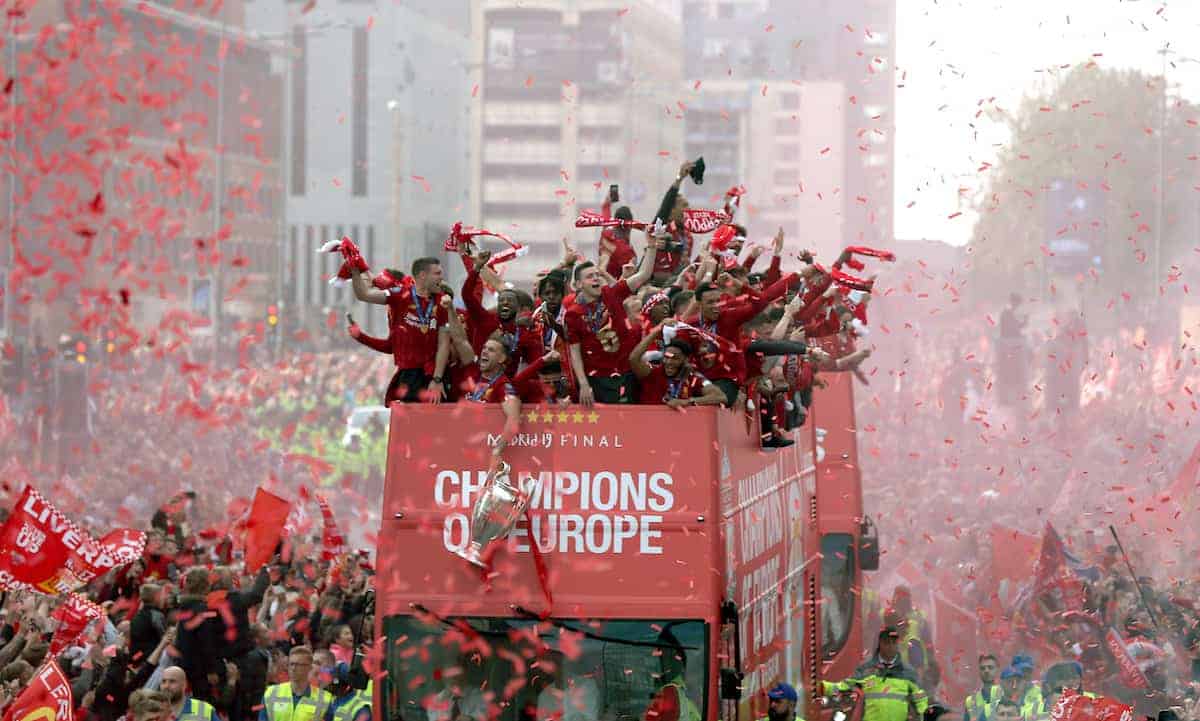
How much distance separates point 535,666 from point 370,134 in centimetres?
13125

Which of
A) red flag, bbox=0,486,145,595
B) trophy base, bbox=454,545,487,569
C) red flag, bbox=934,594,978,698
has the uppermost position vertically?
trophy base, bbox=454,545,487,569

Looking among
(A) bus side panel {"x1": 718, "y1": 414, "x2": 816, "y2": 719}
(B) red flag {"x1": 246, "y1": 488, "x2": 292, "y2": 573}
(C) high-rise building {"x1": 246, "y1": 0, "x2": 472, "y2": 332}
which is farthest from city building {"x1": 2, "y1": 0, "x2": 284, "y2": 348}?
(A) bus side panel {"x1": 718, "y1": 414, "x2": 816, "y2": 719}

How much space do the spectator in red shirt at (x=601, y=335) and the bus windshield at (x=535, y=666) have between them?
1.83 m

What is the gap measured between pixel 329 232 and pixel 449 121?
20.7 m

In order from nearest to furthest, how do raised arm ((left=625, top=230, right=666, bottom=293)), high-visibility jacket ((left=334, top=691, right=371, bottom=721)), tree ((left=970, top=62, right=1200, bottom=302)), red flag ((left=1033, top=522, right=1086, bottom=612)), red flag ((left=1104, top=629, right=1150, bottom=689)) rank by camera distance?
high-visibility jacket ((left=334, top=691, right=371, bottom=721)) → raised arm ((left=625, top=230, right=666, bottom=293)) → red flag ((left=1104, top=629, right=1150, bottom=689)) → red flag ((left=1033, top=522, right=1086, bottom=612)) → tree ((left=970, top=62, right=1200, bottom=302))

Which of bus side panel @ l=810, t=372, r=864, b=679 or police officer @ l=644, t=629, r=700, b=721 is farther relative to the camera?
bus side panel @ l=810, t=372, r=864, b=679

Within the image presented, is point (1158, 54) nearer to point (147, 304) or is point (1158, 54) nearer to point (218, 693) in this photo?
point (218, 693)

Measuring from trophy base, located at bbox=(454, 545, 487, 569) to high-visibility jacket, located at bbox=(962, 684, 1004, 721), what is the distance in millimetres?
4766

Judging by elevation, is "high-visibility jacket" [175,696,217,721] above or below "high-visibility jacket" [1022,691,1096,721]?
above

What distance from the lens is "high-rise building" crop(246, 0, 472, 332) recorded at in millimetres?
114312

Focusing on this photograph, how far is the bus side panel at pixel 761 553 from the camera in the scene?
498 inches

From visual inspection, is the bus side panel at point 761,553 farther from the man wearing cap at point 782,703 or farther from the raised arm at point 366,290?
the raised arm at point 366,290

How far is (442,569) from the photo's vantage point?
12.1 meters

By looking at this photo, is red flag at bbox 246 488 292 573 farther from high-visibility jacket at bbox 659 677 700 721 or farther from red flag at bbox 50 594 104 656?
high-visibility jacket at bbox 659 677 700 721
